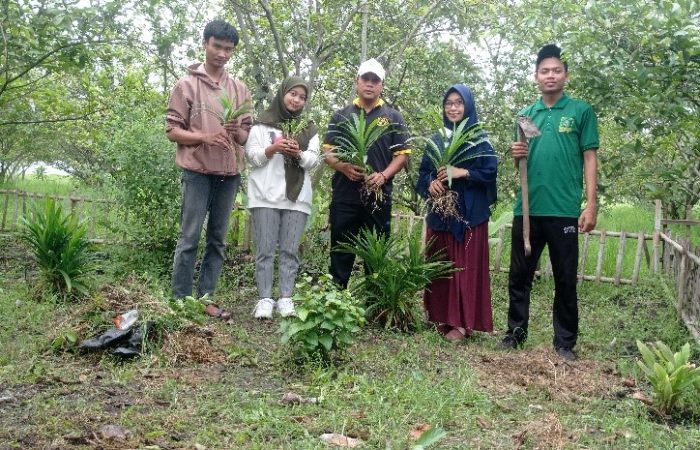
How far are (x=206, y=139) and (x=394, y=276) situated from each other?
1598 millimetres

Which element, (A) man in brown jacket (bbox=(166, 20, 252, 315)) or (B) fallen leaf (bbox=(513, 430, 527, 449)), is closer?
(B) fallen leaf (bbox=(513, 430, 527, 449))

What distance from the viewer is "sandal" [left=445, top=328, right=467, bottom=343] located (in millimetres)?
4750

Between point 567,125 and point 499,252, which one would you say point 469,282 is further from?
point 499,252

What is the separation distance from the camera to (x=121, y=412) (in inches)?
120

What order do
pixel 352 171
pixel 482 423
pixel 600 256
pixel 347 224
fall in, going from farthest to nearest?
pixel 600 256, pixel 347 224, pixel 352 171, pixel 482 423

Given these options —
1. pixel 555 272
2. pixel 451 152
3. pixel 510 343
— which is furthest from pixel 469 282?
pixel 451 152

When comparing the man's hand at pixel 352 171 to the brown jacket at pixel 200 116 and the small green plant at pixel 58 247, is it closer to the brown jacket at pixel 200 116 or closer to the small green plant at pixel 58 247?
the brown jacket at pixel 200 116

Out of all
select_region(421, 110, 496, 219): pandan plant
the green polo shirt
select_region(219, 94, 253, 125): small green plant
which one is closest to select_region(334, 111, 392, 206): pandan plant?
select_region(421, 110, 496, 219): pandan plant

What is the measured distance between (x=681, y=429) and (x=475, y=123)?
2.34 meters

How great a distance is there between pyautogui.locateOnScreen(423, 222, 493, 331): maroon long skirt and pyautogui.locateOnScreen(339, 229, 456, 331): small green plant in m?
0.09

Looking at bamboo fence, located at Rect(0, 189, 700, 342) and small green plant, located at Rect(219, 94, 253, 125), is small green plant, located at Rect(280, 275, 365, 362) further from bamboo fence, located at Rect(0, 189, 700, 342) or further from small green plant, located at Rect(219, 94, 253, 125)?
bamboo fence, located at Rect(0, 189, 700, 342)

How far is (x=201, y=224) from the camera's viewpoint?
4941mm

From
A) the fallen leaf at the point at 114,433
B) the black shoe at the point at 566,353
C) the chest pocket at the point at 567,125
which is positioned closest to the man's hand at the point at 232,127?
the chest pocket at the point at 567,125

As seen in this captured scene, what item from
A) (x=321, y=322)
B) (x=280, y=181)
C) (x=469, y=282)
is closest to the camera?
(x=321, y=322)
